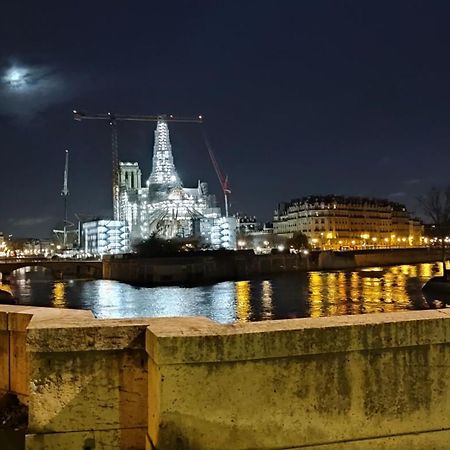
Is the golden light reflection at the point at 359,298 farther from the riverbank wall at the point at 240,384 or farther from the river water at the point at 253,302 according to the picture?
the riverbank wall at the point at 240,384

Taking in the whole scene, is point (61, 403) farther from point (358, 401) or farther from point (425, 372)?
point (425, 372)

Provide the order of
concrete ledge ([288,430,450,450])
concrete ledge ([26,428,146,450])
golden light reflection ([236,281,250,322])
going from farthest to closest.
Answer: golden light reflection ([236,281,250,322]) → concrete ledge ([288,430,450,450]) → concrete ledge ([26,428,146,450])

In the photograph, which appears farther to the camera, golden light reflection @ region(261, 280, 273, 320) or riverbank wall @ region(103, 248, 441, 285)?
riverbank wall @ region(103, 248, 441, 285)

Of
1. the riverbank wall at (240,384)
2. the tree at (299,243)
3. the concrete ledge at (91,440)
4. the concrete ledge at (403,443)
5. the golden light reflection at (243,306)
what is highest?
the tree at (299,243)

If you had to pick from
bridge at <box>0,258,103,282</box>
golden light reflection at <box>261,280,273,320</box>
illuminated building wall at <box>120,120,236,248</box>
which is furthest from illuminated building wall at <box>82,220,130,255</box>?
golden light reflection at <box>261,280,273,320</box>

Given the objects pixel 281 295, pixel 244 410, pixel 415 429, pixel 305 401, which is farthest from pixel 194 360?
pixel 281 295

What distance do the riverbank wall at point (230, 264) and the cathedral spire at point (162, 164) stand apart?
66628 millimetres

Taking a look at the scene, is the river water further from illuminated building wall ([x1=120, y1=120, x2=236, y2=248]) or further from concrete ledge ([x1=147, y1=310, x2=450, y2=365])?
illuminated building wall ([x1=120, y1=120, x2=236, y2=248])

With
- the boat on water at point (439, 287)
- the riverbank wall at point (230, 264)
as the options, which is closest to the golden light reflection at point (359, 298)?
the boat on water at point (439, 287)

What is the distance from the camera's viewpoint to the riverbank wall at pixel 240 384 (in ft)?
18.0

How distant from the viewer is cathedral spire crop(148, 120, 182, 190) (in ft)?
636

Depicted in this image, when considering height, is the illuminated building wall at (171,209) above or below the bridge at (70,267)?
above

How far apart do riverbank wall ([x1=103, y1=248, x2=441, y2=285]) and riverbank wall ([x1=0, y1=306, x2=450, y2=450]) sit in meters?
101

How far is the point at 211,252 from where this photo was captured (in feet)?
424
